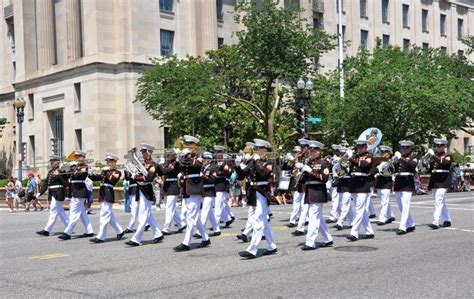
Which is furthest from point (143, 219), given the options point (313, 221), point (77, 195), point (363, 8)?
point (363, 8)

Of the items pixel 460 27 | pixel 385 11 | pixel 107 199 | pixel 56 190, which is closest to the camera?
pixel 107 199

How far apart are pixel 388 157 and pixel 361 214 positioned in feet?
8.77

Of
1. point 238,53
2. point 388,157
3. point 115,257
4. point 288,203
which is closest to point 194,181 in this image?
point 115,257

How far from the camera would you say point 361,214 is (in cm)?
1330

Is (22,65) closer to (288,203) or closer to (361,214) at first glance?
(288,203)

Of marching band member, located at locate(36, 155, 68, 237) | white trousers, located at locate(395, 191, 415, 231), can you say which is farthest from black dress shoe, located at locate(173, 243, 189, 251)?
white trousers, located at locate(395, 191, 415, 231)

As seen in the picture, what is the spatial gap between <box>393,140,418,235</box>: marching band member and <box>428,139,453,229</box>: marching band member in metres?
0.76

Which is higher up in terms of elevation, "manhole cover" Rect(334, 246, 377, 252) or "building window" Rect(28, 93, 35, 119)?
"building window" Rect(28, 93, 35, 119)

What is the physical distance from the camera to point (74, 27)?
46.8 meters

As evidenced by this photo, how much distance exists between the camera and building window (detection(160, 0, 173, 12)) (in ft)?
155

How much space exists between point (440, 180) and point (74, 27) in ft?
120

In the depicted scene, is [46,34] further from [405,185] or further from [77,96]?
[405,185]

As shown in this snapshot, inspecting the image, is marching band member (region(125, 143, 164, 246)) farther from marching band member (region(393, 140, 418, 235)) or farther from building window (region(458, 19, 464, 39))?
building window (region(458, 19, 464, 39))

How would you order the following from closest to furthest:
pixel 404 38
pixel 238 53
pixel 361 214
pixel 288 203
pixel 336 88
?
pixel 361 214
pixel 288 203
pixel 238 53
pixel 336 88
pixel 404 38
